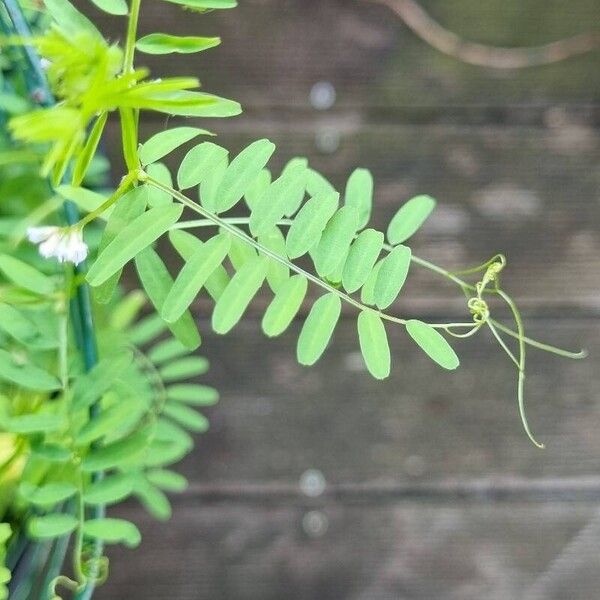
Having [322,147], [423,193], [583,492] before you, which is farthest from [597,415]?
[322,147]

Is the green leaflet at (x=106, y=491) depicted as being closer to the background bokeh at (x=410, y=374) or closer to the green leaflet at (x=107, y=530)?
the green leaflet at (x=107, y=530)

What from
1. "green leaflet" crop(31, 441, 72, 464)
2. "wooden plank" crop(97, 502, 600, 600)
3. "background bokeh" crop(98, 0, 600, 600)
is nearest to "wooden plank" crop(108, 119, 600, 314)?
"background bokeh" crop(98, 0, 600, 600)

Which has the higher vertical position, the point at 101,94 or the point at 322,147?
the point at 322,147

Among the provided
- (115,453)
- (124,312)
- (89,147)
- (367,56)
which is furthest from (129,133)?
(367,56)

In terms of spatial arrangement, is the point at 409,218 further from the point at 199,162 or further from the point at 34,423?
the point at 34,423

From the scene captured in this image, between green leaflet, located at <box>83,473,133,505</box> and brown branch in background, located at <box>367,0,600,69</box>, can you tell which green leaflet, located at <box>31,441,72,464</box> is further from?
brown branch in background, located at <box>367,0,600,69</box>

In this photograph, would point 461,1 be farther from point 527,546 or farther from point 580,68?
point 527,546
